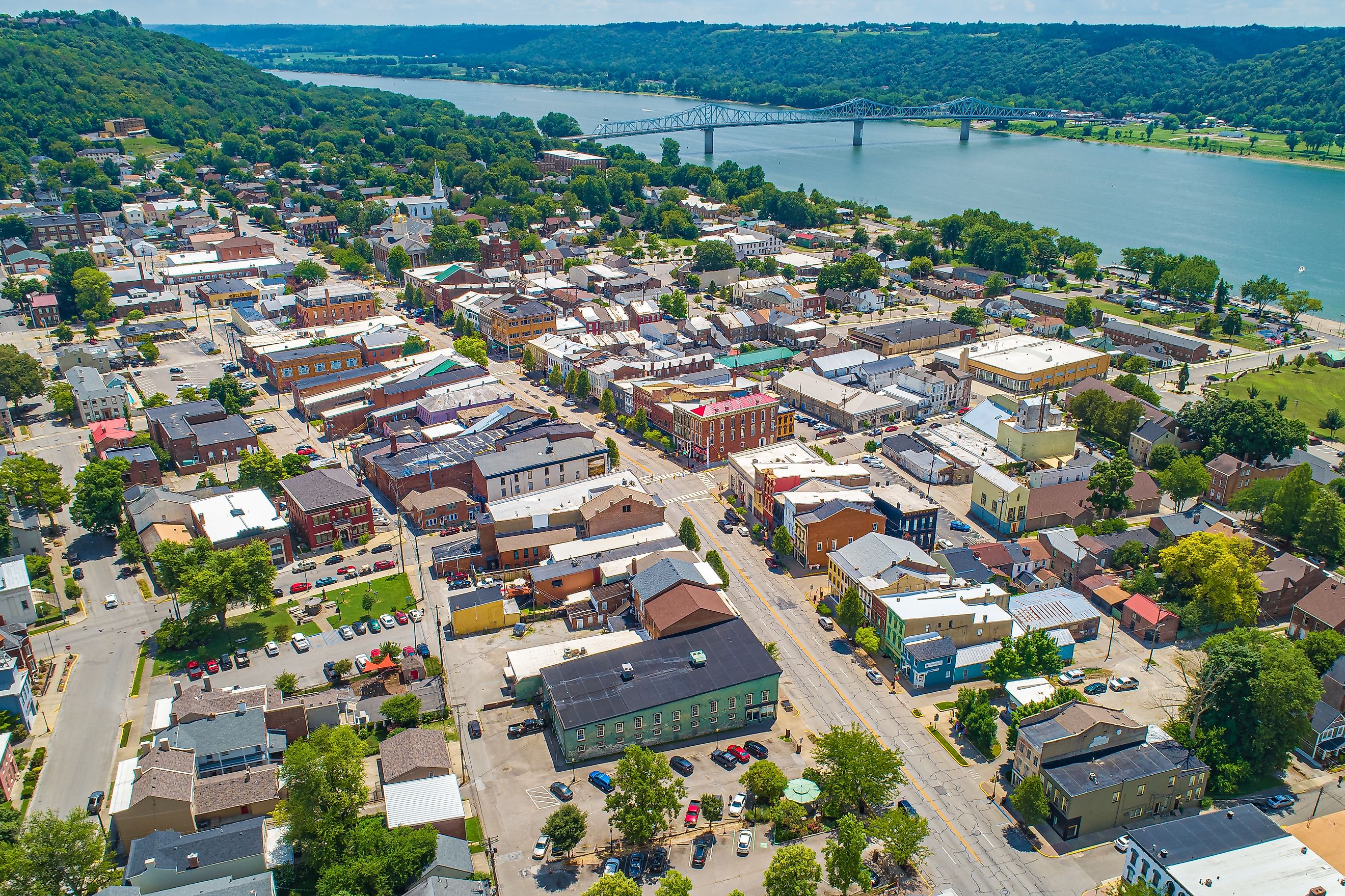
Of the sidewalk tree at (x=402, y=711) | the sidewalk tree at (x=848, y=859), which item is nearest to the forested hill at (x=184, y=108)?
the sidewalk tree at (x=402, y=711)

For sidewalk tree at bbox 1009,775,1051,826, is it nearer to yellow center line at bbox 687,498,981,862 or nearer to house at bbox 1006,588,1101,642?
yellow center line at bbox 687,498,981,862

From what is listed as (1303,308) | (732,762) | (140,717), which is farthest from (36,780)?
(1303,308)

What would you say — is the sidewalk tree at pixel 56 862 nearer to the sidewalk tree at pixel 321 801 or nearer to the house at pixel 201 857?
the house at pixel 201 857

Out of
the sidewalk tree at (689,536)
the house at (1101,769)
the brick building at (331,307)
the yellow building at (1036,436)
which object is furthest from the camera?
the brick building at (331,307)

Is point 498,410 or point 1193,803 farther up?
point 498,410

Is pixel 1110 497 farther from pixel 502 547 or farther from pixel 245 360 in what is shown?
pixel 245 360

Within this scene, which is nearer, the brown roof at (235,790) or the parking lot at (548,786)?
the parking lot at (548,786)

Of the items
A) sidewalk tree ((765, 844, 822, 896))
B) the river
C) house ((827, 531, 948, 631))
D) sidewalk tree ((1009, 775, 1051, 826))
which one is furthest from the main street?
the river
